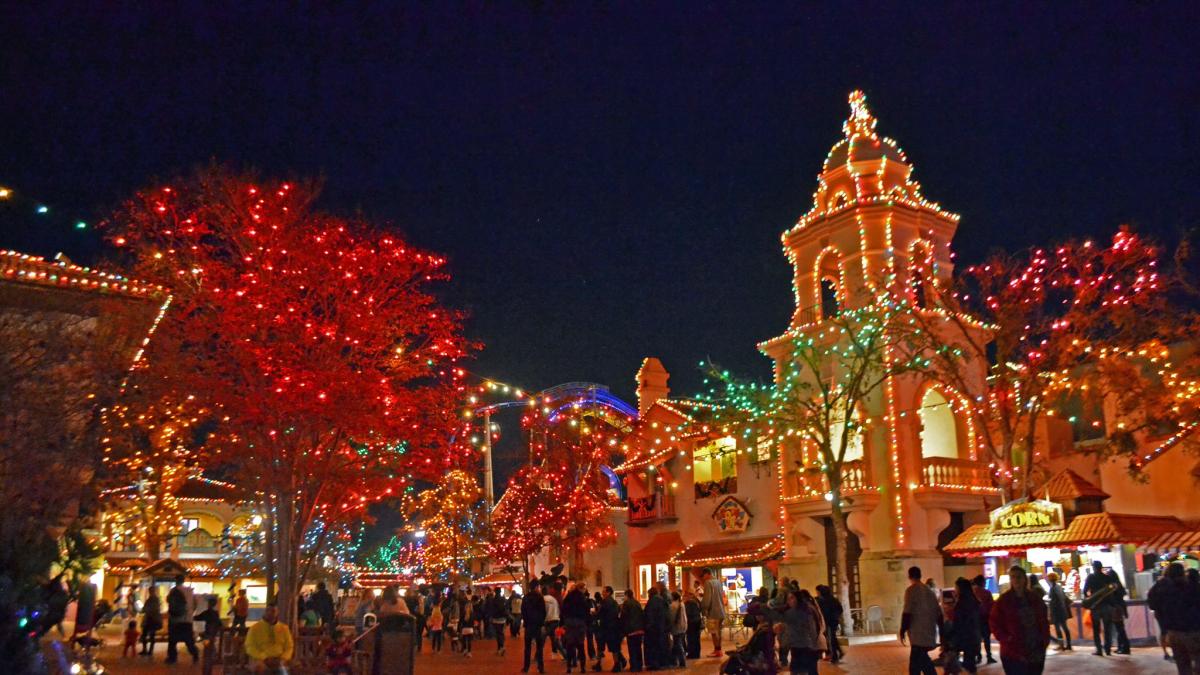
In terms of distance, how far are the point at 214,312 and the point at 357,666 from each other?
9.63 m

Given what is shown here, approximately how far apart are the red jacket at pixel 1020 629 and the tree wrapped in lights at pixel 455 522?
3707 centimetres

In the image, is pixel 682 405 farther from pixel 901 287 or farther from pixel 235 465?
pixel 235 465

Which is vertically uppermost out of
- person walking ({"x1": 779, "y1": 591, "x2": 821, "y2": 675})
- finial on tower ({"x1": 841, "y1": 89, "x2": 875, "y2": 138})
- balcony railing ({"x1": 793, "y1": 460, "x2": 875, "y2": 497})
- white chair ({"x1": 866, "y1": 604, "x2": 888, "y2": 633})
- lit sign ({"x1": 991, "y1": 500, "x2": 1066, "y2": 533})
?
finial on tower ({"x1": 841, "y1": 89, "x2": 875, "y2": 138})

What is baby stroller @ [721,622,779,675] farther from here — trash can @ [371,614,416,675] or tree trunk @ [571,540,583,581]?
tree trunk @ [571,540,583,581]

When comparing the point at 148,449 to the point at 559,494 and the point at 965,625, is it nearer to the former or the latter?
the point at 965,625

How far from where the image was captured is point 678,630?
62.3 feet

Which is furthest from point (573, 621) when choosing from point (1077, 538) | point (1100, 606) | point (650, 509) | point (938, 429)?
point (650, 509)

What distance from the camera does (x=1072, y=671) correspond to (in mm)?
15477

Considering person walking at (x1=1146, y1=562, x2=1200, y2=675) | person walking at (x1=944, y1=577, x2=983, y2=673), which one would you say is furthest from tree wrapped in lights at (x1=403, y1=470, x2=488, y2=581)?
person walking at (x1=1146, y1=562, x2=1200, y2=675)

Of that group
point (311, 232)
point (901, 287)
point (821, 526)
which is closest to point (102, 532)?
point (311, 232)

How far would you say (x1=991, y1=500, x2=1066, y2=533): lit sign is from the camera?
21.4 m

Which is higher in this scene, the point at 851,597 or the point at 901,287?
the point at 901,287

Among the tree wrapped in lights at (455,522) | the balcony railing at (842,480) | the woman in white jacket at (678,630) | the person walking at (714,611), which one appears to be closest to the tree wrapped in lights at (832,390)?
the balcony railing at (842,480)

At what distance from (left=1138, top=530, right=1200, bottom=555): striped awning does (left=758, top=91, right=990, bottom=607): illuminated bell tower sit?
6.13 meters
